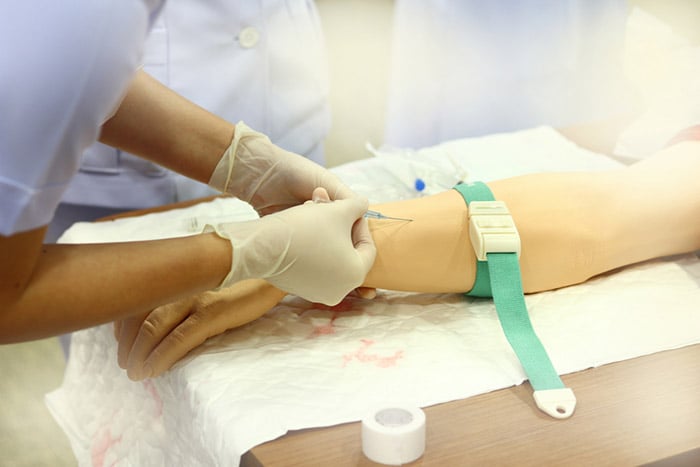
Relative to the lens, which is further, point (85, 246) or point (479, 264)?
point (479, 264)

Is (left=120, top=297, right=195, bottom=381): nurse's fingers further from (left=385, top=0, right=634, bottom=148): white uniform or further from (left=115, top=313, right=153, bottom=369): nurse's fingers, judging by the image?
(left=385, top=0, right=634, bottom=148): white uniform

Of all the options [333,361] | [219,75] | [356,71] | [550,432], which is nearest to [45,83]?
[333,361]

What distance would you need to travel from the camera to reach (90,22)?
0.70 meters

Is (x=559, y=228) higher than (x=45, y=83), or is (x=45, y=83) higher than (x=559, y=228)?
(x=45, y=83)

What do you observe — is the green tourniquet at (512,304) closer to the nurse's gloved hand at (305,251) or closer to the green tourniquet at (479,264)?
the green tourniquet at (479,264)

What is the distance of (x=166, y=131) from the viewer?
113 cm

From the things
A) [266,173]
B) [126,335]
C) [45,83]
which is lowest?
[126,335]

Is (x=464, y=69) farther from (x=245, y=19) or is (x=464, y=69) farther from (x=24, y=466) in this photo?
(x=24, y=466)

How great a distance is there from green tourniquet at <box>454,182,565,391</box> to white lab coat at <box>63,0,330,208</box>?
0.59 metres

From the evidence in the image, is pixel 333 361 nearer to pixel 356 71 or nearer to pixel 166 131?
pixel 166 131

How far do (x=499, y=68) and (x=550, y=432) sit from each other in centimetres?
141

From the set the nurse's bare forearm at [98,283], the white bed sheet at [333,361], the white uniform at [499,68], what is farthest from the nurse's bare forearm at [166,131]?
the white uniform at [499,68]

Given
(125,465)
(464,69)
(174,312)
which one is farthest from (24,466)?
(464,69)

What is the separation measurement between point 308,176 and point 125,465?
48 cm
